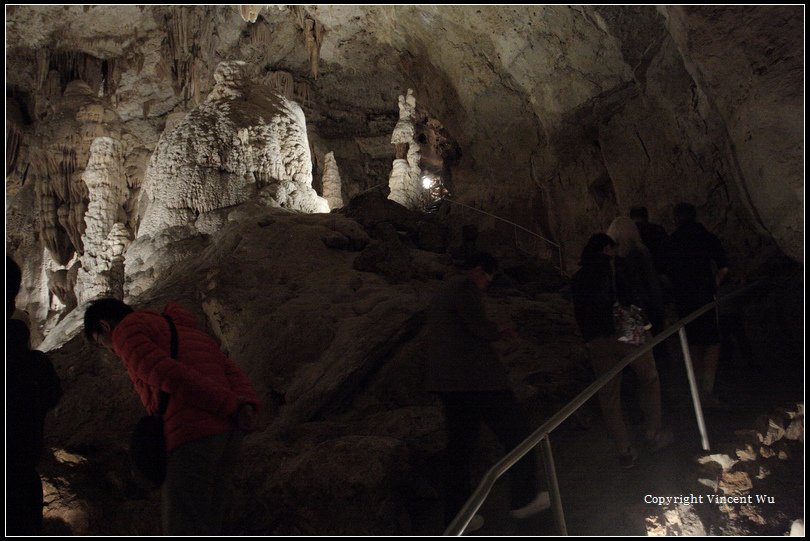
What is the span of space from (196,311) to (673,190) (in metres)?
6.35

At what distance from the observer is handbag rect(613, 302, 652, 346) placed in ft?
10.9

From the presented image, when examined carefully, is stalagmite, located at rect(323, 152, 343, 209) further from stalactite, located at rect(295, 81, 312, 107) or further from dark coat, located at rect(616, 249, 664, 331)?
dark coat, located at rect(616, 249, 664, 331)

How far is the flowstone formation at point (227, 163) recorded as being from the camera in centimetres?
1013

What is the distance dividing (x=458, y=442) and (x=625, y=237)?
71.8 inches

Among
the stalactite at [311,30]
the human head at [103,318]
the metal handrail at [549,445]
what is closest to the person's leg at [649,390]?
the metal handrail at [549,445]

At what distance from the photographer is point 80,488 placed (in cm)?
374

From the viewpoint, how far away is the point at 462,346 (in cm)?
288

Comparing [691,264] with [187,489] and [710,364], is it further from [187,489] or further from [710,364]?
[187,489]

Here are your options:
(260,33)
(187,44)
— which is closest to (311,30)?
(260,33)

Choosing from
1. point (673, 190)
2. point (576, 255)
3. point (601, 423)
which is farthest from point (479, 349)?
point (576, 255)

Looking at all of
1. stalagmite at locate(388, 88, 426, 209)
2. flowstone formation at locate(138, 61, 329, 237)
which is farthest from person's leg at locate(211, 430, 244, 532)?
stalagmite at locate(388, 88, 426, 209)

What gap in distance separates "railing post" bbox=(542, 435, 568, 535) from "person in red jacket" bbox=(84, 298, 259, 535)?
1203 millimetres

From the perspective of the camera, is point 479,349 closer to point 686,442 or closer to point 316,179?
point 686,442

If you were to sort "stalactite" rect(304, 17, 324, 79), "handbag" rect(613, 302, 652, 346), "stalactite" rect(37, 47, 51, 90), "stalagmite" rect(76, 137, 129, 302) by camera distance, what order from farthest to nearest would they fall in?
1. "stalactite" rect(37, 47, 51, 90)
2. "stalactite" rect(304, 17, 324, 79)
3. "stalagmite" rect(76, 137, 129, 302)
4. "handbag" rect(613, 302, 652, 346)
